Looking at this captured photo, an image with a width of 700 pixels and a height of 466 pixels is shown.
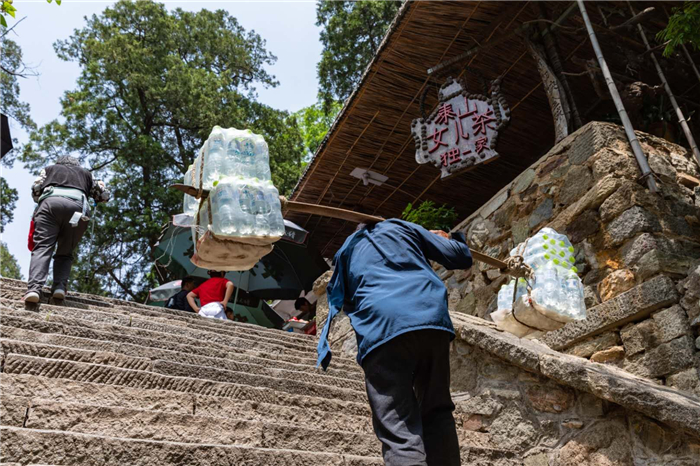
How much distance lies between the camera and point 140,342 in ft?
13.5

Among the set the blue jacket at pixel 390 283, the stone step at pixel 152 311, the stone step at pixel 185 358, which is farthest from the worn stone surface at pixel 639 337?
the stone step at pixel 152 311

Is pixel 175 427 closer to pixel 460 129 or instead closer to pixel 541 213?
pixel 541 213

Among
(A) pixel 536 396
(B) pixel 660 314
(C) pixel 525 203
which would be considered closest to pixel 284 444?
(A) pixel 536 396

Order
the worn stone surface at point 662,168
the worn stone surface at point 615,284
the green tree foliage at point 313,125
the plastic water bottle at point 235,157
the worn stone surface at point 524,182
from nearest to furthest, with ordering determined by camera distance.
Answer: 1. the plastic water bottle at point 235,157
2. the worn stone surface at point 615,284
3. the worn stone surface at point 662,168
4. the worn stone surface at point 524,182
5. the green tree foliage at point 313,125

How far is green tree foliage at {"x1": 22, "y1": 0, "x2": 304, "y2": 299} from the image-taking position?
653 inches

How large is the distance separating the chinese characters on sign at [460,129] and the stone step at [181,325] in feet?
8.58

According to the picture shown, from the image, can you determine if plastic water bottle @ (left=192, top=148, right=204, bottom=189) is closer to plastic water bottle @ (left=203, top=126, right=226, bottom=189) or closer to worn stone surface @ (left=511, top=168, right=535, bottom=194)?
plastic water bottle @ (left=203, top=126, right=226, bottom=189)

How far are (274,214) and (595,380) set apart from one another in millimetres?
Answer: 1716

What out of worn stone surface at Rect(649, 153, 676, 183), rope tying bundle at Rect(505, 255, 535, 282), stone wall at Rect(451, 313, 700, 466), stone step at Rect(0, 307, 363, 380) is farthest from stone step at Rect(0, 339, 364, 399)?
worn stone surface at Rect(649, 153, 676, 183)

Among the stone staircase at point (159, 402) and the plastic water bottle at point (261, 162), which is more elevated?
the plastic water bottle at point (261, 162)

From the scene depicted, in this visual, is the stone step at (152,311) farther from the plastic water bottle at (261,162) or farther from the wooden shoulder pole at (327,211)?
the wooden shoulder pole at (327,211)

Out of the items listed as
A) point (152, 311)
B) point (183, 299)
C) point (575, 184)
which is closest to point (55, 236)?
point (152, 311)

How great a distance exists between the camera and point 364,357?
7.84 feet

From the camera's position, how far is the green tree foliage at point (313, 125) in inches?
825
